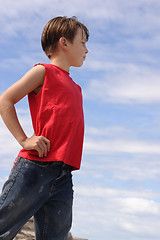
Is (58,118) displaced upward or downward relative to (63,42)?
downward

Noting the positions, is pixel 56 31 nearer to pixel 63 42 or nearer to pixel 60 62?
pixel 63 42

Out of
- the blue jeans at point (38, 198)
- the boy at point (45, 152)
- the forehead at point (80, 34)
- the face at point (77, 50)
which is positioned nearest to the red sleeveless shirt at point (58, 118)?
the boy at point (45, 152)

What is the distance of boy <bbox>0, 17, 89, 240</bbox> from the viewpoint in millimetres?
3145

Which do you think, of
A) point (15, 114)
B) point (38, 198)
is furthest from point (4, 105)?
point (38, 198)

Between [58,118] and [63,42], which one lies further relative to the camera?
[63,42]

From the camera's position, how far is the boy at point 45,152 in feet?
10.3

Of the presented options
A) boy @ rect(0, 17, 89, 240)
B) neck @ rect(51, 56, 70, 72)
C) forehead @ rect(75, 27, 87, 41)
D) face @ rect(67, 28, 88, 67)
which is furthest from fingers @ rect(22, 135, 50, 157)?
forehead @ rect(75, 27, 87, 41)

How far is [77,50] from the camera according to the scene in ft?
12.0

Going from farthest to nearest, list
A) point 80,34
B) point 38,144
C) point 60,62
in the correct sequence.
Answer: point 80,34 → point 60,62 → point 38,144

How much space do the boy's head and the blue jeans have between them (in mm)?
1151

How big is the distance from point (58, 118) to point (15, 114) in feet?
1.21

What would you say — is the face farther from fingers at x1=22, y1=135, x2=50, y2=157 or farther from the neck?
fingers at x1=22, y1=135, x2=50, y2=157

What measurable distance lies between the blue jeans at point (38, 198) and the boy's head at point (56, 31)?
3.78ft

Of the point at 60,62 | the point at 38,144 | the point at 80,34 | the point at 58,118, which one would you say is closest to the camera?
the point at 38,144
